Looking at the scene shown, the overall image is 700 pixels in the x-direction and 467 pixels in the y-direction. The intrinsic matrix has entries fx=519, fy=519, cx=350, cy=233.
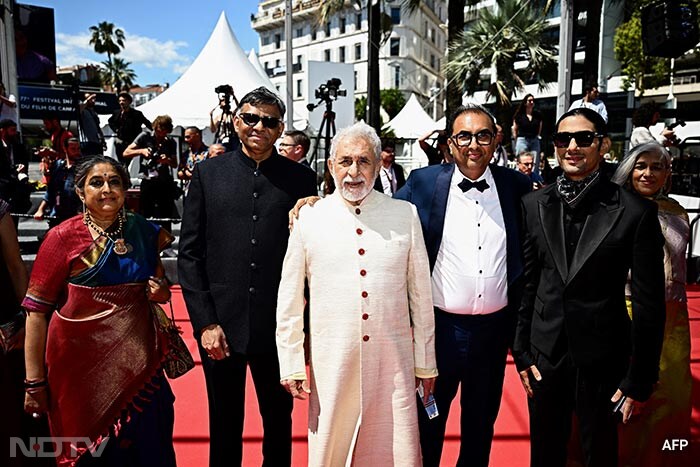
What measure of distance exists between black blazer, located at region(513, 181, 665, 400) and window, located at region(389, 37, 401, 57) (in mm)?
62752

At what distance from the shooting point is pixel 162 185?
7.36 m

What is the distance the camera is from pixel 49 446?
8.68 ft

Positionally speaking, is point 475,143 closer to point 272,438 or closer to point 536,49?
point 272,438

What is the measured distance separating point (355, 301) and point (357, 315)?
0.07 m

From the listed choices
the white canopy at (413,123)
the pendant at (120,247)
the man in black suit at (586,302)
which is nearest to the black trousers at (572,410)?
the man in black suit at (586,302)

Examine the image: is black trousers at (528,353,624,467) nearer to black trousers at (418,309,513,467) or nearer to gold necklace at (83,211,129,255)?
black trousers at (418,309,513,467)

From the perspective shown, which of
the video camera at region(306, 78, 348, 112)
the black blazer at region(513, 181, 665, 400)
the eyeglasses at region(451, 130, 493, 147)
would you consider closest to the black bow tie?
the eyeglasses at region(451, 130, 493, 147)

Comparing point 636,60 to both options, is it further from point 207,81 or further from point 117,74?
point 117,74

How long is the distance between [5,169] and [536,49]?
69.9 ft

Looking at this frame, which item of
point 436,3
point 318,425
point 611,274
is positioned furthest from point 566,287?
point 436,3

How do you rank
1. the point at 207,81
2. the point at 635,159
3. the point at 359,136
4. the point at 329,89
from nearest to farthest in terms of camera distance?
the point at 359,136 < the point at 635,159 < the point at 329,89 < the point at 207,81

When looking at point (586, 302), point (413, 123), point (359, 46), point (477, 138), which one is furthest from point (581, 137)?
point (359, 46)

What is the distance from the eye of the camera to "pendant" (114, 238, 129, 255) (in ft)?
8.18

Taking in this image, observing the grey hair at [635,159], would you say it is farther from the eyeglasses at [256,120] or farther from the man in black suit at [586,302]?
the eyeglasses at [256,120]
